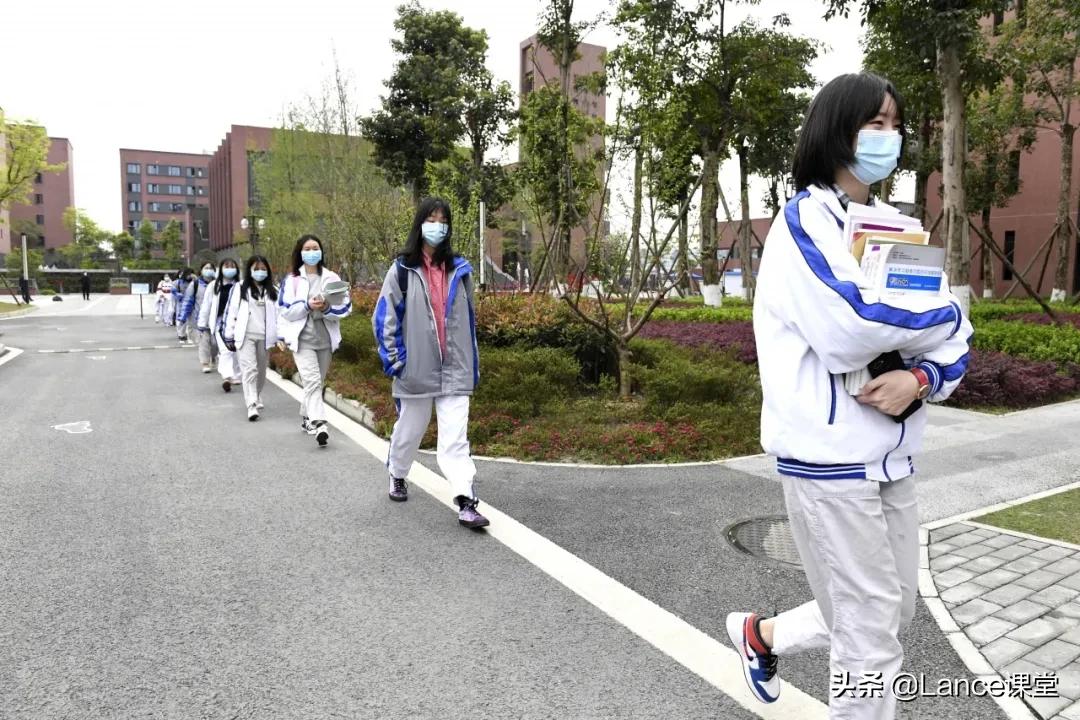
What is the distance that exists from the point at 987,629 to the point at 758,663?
4.34 ft

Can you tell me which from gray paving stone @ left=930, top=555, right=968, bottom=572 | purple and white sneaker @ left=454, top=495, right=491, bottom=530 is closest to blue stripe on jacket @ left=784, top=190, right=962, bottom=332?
gray paving stone @ left=930, top=555, right=968, bottom=572

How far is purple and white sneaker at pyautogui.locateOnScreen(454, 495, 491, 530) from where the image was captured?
4.74 m

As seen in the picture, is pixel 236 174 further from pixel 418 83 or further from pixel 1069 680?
pixel 1069 680

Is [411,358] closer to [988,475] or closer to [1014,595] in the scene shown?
[1014,595]

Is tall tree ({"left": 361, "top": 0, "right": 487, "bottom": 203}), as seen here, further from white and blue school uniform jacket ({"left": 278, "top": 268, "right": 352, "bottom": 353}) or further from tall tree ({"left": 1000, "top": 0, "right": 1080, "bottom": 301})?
white and blue school uniform jacket ({"left": 278, "top": 268, "right": 352, "bottom": 353})

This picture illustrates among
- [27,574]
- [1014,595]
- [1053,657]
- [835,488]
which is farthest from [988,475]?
[27,574]

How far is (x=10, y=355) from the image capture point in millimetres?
16000

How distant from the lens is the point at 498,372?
848cm

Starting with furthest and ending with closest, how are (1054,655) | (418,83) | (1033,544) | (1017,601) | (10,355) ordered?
(418,83) < (10,355) < (1033,544) < (1017,601) < (1054,655)

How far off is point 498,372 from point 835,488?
650 cm

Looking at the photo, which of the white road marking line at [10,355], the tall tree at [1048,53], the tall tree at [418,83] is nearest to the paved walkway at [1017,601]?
the white road marking line at [10,355]

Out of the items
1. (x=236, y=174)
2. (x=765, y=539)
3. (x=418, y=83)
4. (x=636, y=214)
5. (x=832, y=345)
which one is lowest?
(x=765, y=539)

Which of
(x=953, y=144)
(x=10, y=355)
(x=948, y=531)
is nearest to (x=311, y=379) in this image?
(x=948, y=531)

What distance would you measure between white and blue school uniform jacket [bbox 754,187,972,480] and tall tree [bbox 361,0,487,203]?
2644 centimetres
